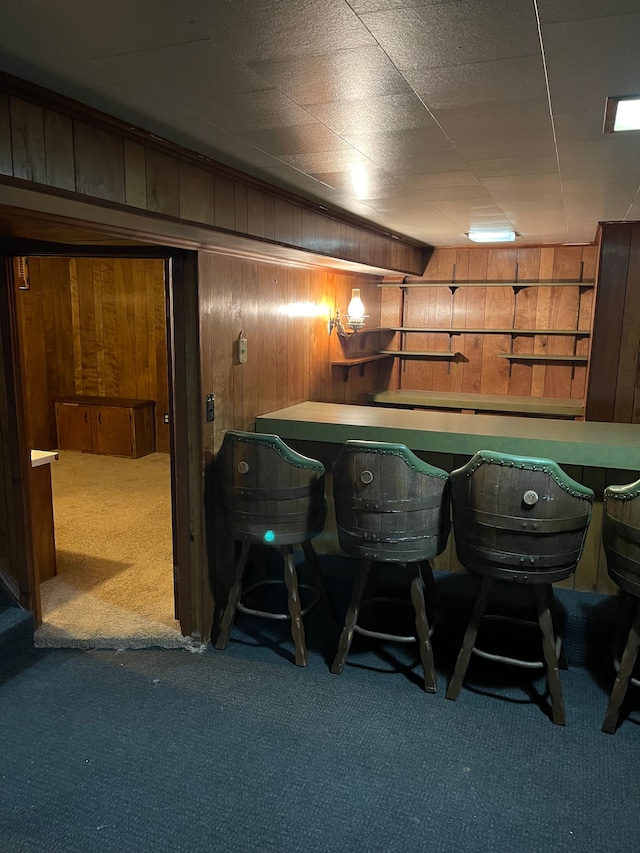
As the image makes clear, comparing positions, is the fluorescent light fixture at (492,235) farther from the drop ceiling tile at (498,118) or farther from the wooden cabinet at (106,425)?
the wooden cabinet at (106,425)

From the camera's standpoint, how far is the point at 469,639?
8.30 feet

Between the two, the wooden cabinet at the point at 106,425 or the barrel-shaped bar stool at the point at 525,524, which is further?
the wooden cabinet at the point at 106,425

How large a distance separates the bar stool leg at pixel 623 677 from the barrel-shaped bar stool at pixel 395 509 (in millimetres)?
654

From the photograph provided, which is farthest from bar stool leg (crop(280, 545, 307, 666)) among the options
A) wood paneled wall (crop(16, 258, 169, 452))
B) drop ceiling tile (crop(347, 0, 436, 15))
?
wood paneled wall (crop(16, 258, 169, 452))

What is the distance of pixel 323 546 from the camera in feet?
11.2

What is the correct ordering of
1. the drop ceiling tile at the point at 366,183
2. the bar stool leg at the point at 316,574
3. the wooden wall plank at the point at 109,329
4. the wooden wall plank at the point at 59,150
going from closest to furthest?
the wooden wall plank at the point at 59,150 < the drop ceiling tile at the point at 366,183 < the bar stool leg at the point at 316,574 < the wooden wall plank at the point at 109,329

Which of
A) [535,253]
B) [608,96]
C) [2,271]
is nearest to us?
[608,96]

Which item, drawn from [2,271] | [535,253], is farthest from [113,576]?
[535,253]

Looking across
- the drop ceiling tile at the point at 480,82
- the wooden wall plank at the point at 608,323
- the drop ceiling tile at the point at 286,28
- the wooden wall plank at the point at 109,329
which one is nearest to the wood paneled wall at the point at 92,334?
the wooden wall plank at the point at 109,329

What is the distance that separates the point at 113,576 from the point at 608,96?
3293mm

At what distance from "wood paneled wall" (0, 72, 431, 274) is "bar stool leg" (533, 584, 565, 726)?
190 centimetres

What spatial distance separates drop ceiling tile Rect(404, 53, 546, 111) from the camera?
55.4 inches

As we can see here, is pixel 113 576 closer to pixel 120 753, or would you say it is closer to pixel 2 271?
pixel 120 753

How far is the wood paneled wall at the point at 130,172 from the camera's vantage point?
1.62 m
